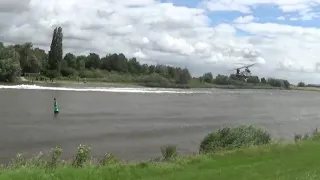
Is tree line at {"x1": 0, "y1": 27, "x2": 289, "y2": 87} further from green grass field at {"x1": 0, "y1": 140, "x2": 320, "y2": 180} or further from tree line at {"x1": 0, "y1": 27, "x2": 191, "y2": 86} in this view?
green grass field at {"x1": 0, "y1": 140, "x2": 320, "y2": 180}

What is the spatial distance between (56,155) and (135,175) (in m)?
3.69

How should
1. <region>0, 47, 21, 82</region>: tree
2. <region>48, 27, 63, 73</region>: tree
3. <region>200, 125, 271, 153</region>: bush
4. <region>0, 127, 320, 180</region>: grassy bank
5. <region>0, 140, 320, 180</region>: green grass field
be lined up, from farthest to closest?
1. <region>48, 27, 63, 73</region>: tree
2. <region>0, 47, 21, 82</region>: tree
3. <region>200, 125, 271, 153</region>: bush
4. <region>0, 127, 320, 180</region>: grassy bank
5. <region>0, 140, 320, 180</region>: green grass field

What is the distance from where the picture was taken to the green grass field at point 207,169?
15984 millimetres

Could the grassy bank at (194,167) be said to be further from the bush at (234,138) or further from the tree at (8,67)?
the tree at (8,67)

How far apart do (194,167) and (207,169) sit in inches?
24.4

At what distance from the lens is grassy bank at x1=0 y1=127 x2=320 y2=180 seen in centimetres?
1626

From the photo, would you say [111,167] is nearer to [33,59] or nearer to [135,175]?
[135,175]

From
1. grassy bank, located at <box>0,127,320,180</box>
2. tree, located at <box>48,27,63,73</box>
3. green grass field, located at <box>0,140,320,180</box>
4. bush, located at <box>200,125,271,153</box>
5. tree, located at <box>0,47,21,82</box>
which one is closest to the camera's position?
green grass field, located at <box>0,140,320,180</box>

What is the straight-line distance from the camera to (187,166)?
19438 millimetres

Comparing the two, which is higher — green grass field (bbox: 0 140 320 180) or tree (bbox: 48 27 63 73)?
tree (bbox: 48 27 63 73)

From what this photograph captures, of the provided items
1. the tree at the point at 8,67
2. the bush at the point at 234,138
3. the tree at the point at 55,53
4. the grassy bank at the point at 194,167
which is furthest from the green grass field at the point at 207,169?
the tree at the point at 55,53

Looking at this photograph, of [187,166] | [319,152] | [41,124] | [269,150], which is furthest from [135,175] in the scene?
[41,124]

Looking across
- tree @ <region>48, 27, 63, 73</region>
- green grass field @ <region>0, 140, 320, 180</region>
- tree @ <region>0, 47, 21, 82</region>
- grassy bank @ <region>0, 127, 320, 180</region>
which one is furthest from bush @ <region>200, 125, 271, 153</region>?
tree @ <region>48, 27, 63, 73</region>

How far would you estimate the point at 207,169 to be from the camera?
62.1 ft
